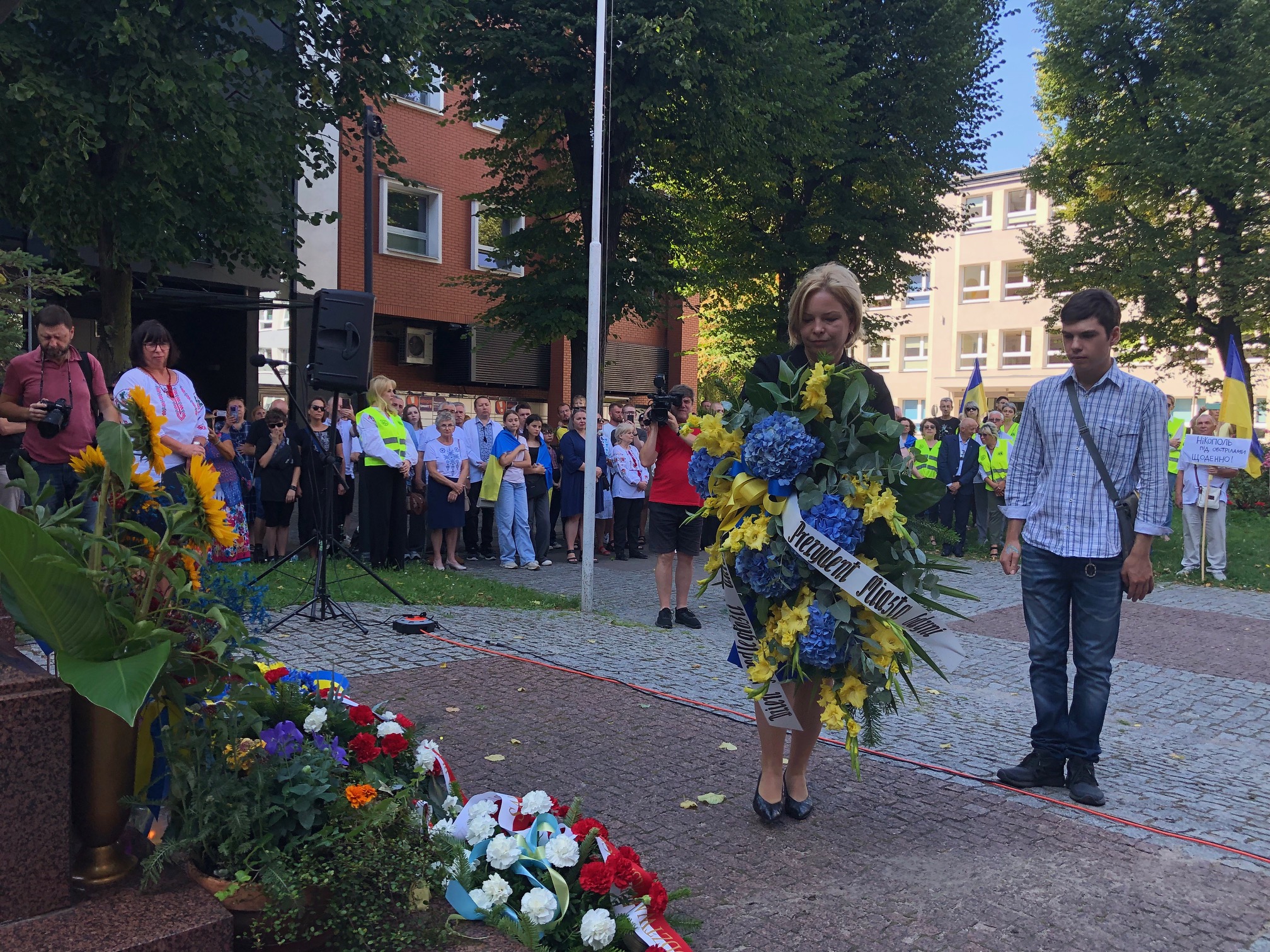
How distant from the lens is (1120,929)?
3303 mm

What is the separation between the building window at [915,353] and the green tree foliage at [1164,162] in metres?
27.3

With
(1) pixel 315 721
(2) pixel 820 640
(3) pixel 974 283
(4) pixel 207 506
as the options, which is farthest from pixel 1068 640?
(3) pixel 974 283

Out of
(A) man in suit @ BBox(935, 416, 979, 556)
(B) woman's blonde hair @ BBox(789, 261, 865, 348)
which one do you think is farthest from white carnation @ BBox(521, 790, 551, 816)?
(A) man in suit @ BBox(935, 416, 979, 556)

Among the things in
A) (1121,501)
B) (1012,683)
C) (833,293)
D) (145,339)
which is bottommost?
(1012,683)

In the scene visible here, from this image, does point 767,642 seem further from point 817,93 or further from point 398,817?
point 817,93

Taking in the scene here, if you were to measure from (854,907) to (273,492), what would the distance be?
31.7 ft

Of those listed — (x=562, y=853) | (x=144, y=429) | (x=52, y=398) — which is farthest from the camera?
(x=52, y=398)

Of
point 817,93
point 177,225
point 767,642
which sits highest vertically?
point 817,93

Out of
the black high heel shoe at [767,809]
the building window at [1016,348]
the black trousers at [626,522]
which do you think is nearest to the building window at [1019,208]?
the building window at [1016,348]

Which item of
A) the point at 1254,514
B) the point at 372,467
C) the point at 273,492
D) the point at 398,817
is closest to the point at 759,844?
the point at 398,817

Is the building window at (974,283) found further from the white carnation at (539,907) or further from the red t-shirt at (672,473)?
the white carnation at (539,907)

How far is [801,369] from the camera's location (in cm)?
387

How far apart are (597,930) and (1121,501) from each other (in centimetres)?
302

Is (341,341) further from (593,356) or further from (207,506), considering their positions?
(207,506)
